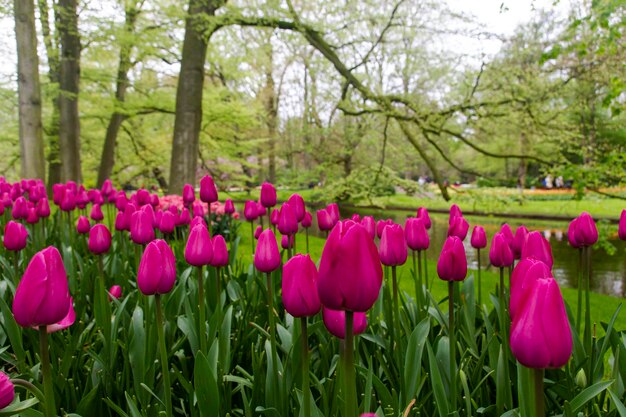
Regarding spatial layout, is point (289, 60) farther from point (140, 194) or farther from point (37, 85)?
point (140, 194)

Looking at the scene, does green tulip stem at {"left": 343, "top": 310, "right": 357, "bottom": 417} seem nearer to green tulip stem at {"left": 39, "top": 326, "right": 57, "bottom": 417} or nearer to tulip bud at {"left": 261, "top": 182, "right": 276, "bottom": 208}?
green tulip stem at {"left": 39, "top": 326, "right": 57, "bottom": 417}

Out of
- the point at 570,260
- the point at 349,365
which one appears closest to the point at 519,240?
the point at 349,365

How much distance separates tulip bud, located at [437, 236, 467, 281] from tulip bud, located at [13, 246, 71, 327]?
44.6 inches

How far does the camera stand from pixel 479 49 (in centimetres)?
877

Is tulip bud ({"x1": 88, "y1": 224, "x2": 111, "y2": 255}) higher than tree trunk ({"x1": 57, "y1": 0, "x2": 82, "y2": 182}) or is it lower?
lower

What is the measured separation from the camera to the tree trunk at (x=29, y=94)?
Result: 693 centimetres

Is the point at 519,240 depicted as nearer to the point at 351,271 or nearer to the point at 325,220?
the point at 325,220

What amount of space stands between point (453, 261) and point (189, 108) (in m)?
8.60

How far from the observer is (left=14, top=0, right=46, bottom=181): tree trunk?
6.93 metres

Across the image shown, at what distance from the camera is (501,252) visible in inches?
76.4

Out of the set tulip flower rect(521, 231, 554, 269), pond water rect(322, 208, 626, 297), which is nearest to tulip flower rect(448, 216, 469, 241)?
tulip flower rect(521, 231, 554, 269)

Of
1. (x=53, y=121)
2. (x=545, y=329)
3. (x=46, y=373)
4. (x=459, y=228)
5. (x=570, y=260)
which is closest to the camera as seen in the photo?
(x=545, y=329)

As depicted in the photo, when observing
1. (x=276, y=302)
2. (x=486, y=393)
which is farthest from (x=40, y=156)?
(x=486, y=393)

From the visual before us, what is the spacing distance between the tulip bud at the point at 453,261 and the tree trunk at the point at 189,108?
26.8 ft
